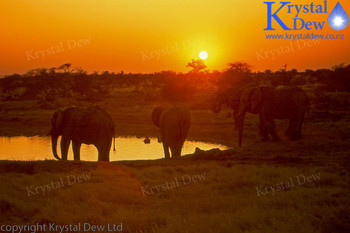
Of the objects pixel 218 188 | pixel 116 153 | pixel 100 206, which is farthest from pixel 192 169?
pixel 116 153

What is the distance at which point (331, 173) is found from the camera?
903cm

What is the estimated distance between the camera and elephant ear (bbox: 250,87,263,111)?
15166mm

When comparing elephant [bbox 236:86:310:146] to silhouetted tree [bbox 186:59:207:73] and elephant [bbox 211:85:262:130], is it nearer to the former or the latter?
elephant [bbox 211:85:262:130]

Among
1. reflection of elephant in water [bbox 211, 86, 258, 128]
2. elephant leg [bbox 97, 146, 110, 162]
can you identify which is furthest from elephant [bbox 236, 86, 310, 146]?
elephant leg [bbox 97, 146, 110, 162]

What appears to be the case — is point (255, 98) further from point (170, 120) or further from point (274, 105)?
point (170, 120)

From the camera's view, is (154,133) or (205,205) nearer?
(205,205)

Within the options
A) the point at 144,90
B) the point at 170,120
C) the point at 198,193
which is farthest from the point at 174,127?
the point at 144,90

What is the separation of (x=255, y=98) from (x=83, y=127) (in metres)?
6.73

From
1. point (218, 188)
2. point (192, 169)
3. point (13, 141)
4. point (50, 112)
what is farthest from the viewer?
point (50, 112)

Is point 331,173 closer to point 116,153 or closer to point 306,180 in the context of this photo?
point 306,180

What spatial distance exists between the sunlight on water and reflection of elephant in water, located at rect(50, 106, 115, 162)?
2951 mm

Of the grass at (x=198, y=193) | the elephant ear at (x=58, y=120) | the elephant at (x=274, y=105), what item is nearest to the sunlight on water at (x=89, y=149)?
the elephant at (x=274, y=105)

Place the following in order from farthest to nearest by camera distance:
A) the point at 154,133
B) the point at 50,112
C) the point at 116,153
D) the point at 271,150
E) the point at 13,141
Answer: the point at 50,112
the point at 154,133
the point at 13,141
the point at 116,153
the point at 271,150

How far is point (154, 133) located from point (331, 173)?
1409 cm
